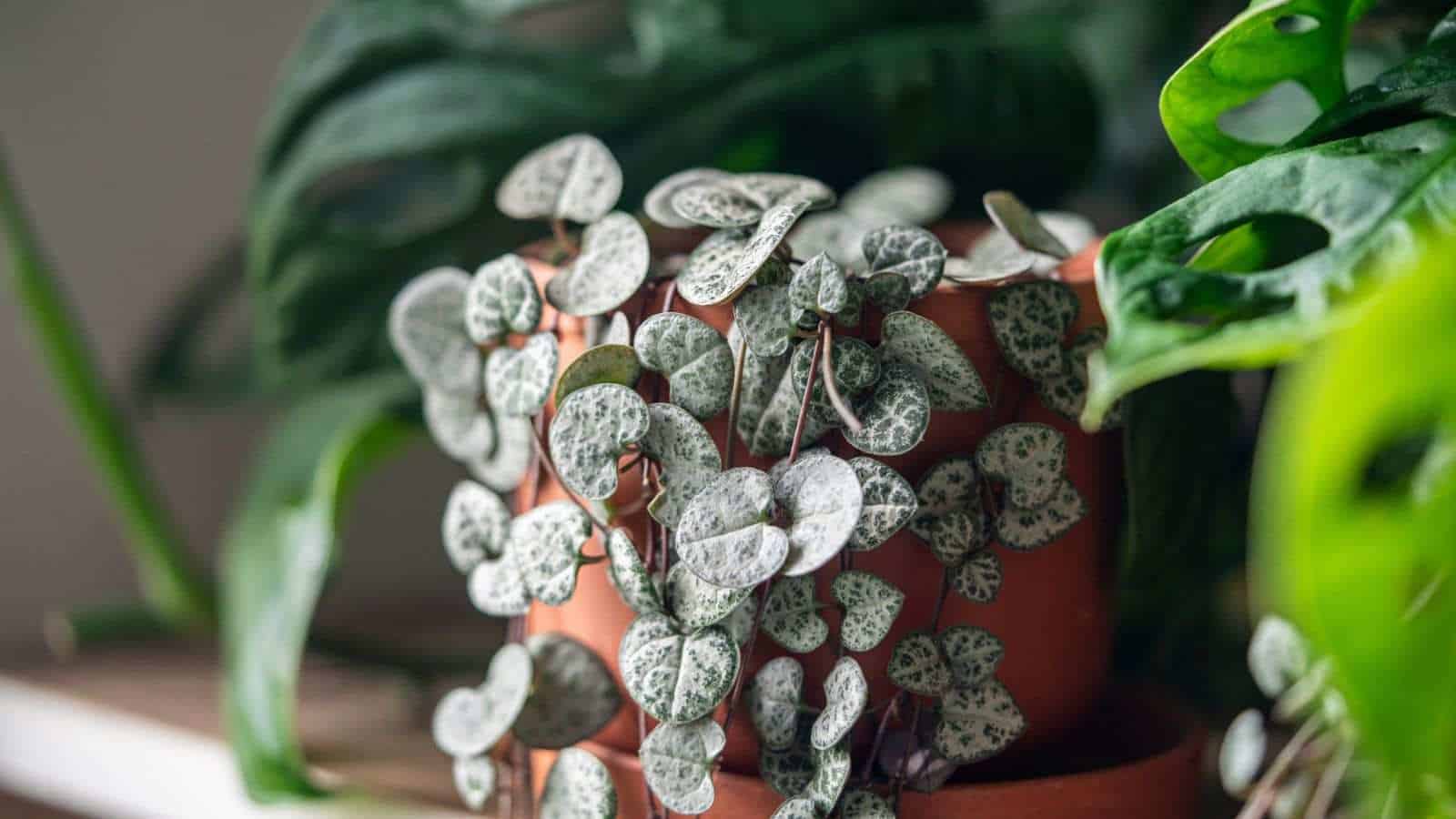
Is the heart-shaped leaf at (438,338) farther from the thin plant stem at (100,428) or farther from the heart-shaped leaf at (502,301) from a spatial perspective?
the thin plant stem at (100,428)

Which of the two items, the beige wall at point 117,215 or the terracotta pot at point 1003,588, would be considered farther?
the beige wall at point 117,215

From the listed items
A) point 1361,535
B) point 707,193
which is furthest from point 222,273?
point 1361,535

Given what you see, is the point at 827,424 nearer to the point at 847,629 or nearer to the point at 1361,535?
the point at 847,629

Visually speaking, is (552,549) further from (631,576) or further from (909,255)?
(909,255)

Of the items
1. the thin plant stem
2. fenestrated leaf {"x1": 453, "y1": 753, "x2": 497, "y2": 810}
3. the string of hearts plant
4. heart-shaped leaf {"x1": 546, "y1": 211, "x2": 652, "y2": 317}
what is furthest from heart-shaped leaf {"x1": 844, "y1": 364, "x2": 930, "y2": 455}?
the thin plant stem

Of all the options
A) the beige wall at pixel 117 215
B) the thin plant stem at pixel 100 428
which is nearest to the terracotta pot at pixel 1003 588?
the thin plant stem at pixel 100 428
